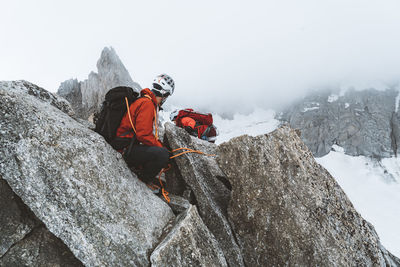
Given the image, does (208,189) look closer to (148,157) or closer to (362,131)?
(148,157)

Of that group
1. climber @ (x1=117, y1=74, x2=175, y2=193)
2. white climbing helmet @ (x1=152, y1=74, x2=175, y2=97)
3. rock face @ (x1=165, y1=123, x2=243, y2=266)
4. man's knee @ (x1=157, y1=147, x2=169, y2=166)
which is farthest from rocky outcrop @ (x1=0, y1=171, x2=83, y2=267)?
white climbing helmet @ (x1=152, y1=74, x2=175, y2=97)

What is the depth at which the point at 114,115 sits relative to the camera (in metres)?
7.29

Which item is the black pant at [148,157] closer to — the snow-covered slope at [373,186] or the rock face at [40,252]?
the rock face at [40,252]

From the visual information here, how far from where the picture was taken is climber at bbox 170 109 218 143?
542 inches

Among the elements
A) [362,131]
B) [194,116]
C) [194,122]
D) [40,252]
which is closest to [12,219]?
[40,252]

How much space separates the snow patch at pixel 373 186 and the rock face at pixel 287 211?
138023 mm

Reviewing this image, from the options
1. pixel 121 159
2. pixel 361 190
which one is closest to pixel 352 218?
pixel 121 159

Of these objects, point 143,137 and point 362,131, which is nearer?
point 143,137

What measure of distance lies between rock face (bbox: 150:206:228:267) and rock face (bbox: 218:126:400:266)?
5.35ft

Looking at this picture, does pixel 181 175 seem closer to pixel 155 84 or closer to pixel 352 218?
pixel 155 84

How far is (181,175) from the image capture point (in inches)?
358

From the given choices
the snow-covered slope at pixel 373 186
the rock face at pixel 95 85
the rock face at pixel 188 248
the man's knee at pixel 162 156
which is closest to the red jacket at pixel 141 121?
the man's knee at pixel 162 156

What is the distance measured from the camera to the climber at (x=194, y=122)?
13.8 meters

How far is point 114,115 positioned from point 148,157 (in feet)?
5.86
